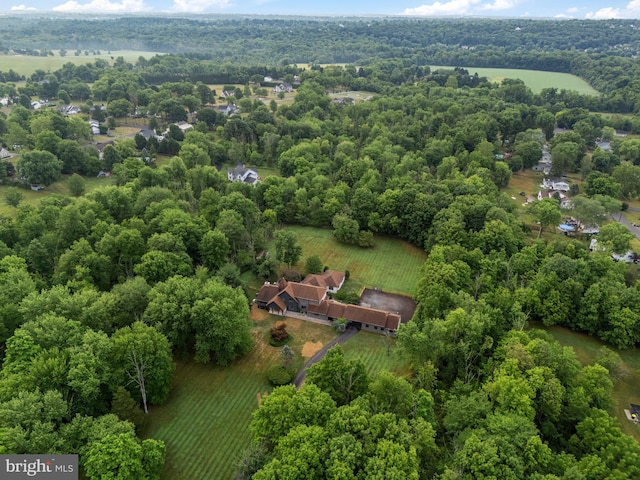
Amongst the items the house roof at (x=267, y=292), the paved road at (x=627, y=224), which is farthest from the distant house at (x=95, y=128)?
the paved road at (x=627, y=224)

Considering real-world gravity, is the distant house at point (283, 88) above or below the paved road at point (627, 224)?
above

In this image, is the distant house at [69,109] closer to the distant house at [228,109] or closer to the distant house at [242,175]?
the distant house at [228,109]

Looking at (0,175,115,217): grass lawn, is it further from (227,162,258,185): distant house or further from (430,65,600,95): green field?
(430,65,600,95): green field

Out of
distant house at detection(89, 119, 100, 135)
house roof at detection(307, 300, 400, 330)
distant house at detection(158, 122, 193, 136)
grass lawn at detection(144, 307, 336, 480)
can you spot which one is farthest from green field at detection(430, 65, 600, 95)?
grass lawn at detection(144, 307, 336, 480)

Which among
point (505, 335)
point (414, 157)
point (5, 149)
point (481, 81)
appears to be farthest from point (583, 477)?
point (481, 81)

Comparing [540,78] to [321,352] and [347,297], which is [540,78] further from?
[321,352]

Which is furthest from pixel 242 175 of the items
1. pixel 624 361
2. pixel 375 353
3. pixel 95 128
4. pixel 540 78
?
pixel 540 78
